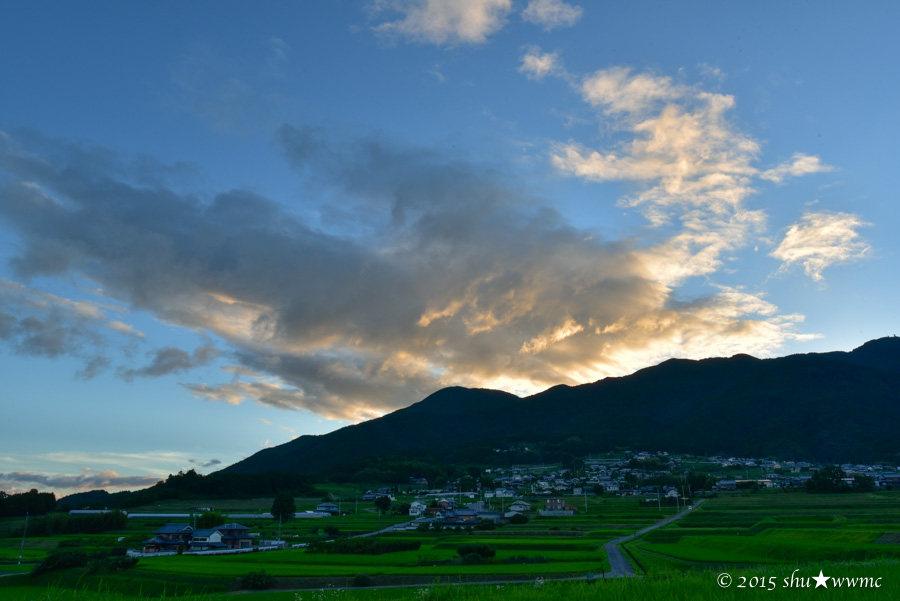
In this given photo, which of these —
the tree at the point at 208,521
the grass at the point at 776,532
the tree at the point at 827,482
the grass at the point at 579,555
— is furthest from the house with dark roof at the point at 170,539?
the tree at the point at 827,482

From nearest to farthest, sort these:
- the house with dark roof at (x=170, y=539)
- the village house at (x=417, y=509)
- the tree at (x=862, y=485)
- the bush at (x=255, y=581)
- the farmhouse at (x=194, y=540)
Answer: the bush at (x=255, y=581), the house with dark roof at (x=170, y=539), the farmhouse at (x=194, y=540), the tree at (x=862, y=485), the village house at (x=417, y=509)

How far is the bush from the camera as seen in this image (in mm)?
42188

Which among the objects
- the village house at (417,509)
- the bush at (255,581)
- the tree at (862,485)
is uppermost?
the bush at (255,581)

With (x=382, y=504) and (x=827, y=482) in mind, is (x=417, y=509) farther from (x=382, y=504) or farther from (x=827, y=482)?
(x=827, y=482)

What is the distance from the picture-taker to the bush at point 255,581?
4219cm

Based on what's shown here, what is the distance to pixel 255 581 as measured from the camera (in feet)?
139

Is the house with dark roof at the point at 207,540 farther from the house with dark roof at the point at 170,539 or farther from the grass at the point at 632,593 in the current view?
the grass at the point at 632,593

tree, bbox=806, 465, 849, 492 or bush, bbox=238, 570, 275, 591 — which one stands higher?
bush, bbox=238, 570, 275, 591

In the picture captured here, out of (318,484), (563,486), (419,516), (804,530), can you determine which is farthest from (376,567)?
(318,484)

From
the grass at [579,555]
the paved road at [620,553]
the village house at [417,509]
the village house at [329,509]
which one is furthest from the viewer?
the village house at [329,509]

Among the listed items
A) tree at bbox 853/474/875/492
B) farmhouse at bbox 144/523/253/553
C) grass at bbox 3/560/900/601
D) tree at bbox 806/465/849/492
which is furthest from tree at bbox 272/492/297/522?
tree at bbox 853/474/875/492

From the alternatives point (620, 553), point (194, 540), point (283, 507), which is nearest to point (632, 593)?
point (620, 553)

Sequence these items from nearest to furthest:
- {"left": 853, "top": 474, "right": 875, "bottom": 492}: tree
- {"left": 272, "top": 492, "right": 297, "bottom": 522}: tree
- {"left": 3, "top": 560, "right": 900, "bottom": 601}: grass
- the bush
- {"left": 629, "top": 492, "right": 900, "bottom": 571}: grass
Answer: {"left": 3, "top": 560, "right": 900, "bottom": 601}: grass → {"left": 629, "top": 492, "right": 900, "bottom": 571}: grass → the bush → {"left": 272, "top": 492, "right": 297, "bottom": 522}: tree → {"left": 853, "top": 474, "right": 875, "bottom": 492}: tree

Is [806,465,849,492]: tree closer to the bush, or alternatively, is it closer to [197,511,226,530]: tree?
the bush
